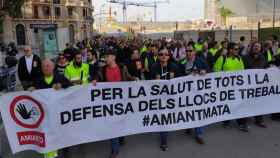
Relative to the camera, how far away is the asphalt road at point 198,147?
16.8ft

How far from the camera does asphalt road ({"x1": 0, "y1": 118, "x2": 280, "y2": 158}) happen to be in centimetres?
512

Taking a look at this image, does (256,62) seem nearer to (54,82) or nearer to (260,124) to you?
(260,124)

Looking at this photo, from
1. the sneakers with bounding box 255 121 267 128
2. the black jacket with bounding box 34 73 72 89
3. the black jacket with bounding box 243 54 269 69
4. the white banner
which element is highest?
the black jacket with bounding box 243 54 269 69

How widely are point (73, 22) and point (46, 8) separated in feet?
27.4

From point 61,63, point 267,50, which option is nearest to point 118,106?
point 61,63

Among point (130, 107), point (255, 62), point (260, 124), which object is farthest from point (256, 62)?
point (130, 107)

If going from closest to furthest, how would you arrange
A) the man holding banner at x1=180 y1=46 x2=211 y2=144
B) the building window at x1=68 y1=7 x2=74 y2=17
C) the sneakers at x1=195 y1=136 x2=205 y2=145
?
the sneakers at x1=195 y1=136 x2=205 y2=145 < the man holding banner at x1=180 y1=46 x2=211 y2=144 < the building window at x1=68 y1=7 x2=74 y2=17

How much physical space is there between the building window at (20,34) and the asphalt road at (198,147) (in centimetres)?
5462

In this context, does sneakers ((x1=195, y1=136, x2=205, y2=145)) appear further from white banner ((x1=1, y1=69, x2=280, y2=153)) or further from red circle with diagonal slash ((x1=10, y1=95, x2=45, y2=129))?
red circle with diagonal slash ((x1=10, y1=95, x2=45, y2=129))

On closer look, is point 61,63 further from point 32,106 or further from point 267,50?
point 267,50

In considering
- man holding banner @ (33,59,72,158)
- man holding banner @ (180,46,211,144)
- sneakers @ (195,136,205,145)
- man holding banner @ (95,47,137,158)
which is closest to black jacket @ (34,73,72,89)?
man holding banner @ (33,59,72,158)

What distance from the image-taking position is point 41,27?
46.9 ft

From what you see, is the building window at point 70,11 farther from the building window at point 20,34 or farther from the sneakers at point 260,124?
the sneakers at point 260,124

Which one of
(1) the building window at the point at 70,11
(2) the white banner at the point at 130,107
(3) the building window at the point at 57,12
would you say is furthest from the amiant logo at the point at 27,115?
(1) the building window at the point at 70,11
